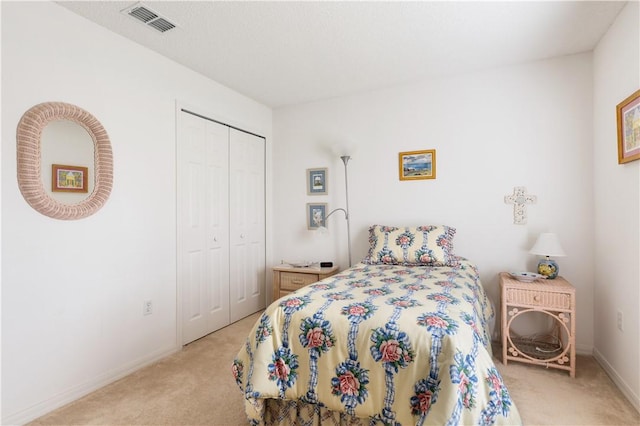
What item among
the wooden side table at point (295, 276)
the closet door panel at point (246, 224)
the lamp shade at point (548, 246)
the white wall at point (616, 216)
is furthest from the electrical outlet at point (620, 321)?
the closet door panel at point (246, 224)

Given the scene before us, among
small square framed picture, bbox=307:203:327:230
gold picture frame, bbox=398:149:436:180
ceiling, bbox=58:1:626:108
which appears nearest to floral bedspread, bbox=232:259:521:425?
gold picture frame, bbox=398:149:436:180

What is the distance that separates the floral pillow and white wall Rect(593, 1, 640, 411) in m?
1.00

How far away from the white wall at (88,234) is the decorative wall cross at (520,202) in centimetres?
287

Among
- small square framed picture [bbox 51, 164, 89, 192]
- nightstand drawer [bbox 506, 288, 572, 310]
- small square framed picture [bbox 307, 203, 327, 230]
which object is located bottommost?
nightstand drawer [bbox 506, 288, 572, 310]

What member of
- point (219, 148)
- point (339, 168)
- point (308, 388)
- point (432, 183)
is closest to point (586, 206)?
point (432, 183)

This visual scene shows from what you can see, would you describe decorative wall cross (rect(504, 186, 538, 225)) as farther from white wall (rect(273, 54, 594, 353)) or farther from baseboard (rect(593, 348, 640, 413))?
baseboard (rect(593, 348, 640, 413))

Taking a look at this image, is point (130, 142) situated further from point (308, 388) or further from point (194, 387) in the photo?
point (308, 388)

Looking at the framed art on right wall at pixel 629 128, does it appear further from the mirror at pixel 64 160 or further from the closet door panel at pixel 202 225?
the mirror at pixel 64 160

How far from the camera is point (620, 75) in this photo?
2.17 m

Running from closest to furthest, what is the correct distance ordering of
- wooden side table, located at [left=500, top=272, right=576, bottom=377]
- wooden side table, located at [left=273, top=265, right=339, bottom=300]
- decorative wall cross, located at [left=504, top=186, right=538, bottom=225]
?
wooden side table, located at [left=500, top=272, right=576, bottom=377], decorative wall cross, located at [left=504, top=186, right=538, bottom=225], wooden side table, located at [left=273, top=265, right=339, bottom=300]

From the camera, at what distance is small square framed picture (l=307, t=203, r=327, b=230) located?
3.77 metres

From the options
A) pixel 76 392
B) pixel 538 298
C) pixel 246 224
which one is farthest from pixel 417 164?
pixel 76 392

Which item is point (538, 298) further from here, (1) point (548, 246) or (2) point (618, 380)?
(2) point (618, 380)

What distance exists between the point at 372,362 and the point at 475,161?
2268 mm
